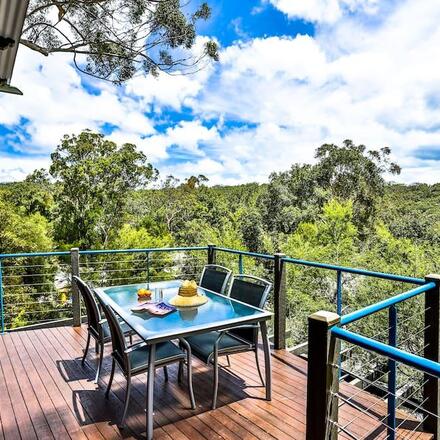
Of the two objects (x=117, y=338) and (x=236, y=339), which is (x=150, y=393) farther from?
(x=236, y=339)

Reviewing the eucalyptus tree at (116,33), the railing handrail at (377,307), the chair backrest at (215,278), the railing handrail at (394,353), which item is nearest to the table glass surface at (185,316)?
the chair backrest at (215,278)

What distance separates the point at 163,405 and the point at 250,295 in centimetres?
115

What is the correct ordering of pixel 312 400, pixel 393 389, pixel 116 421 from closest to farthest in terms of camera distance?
pixel 312 400 → pixel 393 389 → pixel 116 421

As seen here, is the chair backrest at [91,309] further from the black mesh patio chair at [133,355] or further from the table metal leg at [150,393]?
the table metal leg at [150,393]

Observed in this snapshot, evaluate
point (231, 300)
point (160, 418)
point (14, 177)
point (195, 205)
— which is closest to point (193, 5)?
point (231, 300)

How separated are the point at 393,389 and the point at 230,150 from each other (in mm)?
24921

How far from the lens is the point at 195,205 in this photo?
19.5m

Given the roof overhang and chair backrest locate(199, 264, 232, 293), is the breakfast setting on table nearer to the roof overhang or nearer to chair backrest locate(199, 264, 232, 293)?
chair backrest locate(199, 264, 232, 293)

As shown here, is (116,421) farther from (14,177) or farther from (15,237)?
(14,177)

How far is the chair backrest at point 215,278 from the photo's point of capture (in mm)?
Answer: 3611

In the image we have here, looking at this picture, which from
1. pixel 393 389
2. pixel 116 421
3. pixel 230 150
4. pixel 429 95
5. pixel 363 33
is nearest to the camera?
pixel 393 389

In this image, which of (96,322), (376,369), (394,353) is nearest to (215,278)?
(96,322)

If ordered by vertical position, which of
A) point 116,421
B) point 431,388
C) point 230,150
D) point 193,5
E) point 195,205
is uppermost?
point 230,150

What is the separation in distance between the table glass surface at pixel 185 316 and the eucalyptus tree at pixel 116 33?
495 cm
